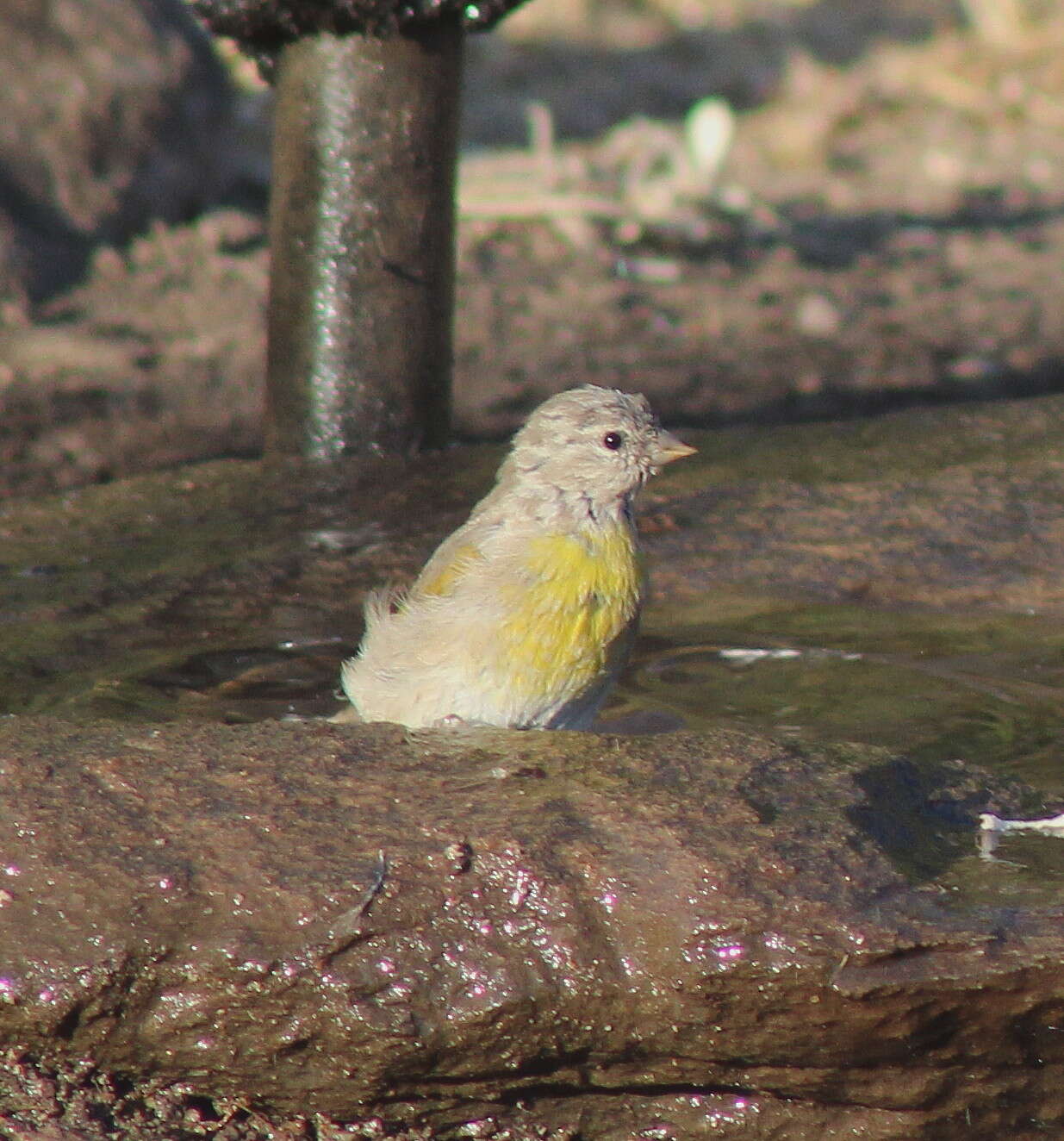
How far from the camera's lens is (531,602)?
3807mm

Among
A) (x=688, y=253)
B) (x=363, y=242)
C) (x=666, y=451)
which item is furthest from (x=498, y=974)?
(x=688, y=253)

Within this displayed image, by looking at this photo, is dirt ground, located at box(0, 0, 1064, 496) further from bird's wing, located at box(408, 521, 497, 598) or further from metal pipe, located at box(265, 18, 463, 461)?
bird's wing, located at box(408, 521, 497, 598)

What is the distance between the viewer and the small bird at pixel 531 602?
378 centimetres

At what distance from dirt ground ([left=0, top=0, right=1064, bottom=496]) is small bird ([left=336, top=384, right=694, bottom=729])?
2227 millimetres

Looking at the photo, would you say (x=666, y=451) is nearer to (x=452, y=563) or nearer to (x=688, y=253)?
(x=452, y=563)

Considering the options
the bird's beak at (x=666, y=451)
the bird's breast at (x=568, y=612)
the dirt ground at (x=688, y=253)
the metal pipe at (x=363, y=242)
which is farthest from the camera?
the dirt ground at (x=688, y=253)

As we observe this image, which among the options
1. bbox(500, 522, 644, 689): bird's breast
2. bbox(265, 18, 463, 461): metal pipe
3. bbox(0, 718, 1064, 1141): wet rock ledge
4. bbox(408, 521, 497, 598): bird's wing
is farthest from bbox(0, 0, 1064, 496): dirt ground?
bbox(0, 718, 1064, 1141): wet rock ledge

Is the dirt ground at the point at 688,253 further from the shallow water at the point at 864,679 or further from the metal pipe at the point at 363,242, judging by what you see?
the shallow water at the point at 864,679

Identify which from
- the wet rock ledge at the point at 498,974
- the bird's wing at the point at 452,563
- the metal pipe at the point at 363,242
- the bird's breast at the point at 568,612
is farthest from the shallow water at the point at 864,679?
the metal pipe at the point at 363,242

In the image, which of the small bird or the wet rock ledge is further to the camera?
the small bird

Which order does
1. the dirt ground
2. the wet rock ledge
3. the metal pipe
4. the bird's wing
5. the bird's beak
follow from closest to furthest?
the wet rock ledge < the bird's wing < the bird's beak < the metal pipe < the dirt ground

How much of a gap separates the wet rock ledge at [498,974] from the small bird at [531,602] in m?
0.80

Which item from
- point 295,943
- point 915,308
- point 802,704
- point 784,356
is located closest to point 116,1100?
point 295,943

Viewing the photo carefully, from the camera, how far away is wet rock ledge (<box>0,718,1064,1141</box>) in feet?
8.95
